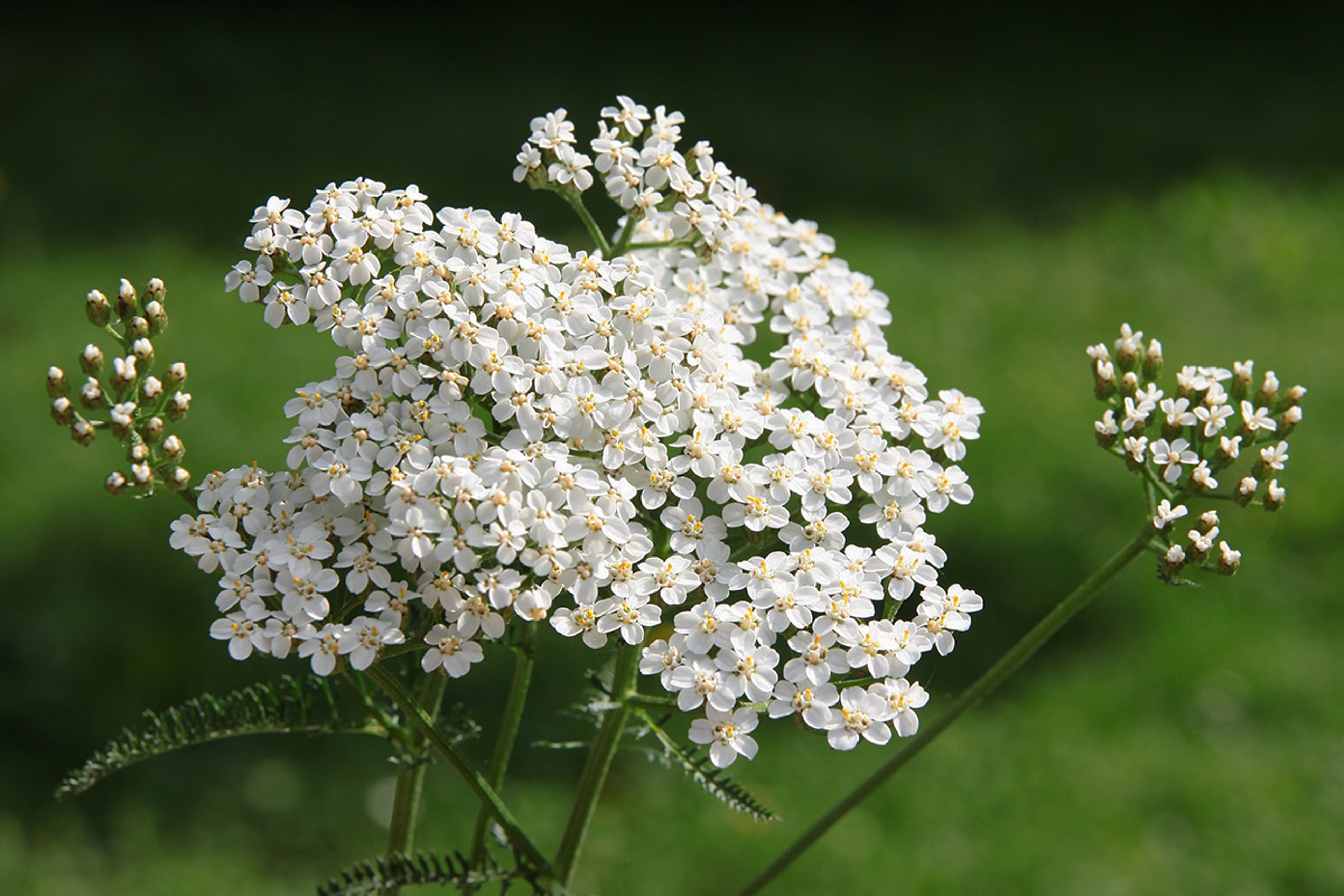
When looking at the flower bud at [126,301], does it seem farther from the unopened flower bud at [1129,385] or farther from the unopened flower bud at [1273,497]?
the unopened flower bud at [1273,497]

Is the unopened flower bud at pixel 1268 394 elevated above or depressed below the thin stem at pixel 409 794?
above

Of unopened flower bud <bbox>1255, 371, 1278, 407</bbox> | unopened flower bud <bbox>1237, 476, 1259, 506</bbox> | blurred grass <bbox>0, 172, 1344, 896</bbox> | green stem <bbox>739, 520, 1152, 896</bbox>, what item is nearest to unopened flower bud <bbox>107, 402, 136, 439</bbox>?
green stem <bbox>739, 520, 1152, 896</bbox>

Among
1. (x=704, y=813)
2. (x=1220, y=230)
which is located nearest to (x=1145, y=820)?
(x=704, y=813)

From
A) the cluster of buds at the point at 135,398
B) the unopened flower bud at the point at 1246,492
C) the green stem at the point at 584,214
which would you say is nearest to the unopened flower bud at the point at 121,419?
the cluster of buds at the point at 135,398

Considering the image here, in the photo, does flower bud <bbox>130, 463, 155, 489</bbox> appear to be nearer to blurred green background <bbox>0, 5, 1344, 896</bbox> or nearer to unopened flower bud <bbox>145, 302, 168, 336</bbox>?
unopened flower bud <bbox>145, 302, 168, 336</bbox>

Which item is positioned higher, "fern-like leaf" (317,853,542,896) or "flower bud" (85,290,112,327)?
"flower bud" (85,290,112,327)

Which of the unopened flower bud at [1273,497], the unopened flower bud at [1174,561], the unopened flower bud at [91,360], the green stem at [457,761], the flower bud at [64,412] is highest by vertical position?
the unopened flower bud at [1273,497]

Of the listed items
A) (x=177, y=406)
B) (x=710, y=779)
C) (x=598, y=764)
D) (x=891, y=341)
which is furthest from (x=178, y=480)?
(x=891, y=341)
